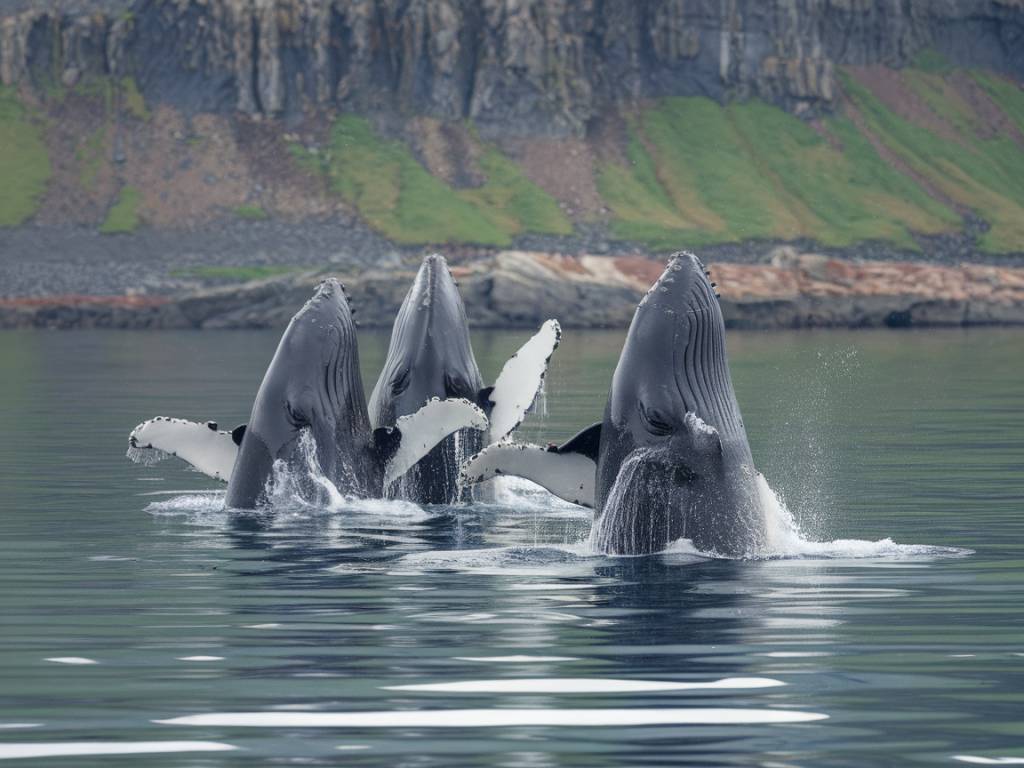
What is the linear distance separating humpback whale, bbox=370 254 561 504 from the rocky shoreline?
347ft

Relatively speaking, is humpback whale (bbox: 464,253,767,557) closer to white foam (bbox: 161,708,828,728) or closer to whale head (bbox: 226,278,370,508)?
whale head (bbox: 226,278,370,508)

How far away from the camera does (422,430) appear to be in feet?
72.4

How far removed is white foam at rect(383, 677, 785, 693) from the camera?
1247cm

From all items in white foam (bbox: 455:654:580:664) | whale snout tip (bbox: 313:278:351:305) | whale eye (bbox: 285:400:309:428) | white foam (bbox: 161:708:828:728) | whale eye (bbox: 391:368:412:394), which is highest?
whale snout tip (bbox: 313:278:351:305)

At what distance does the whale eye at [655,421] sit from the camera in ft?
53.8

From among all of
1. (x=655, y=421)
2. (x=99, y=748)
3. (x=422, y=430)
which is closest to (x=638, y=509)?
(x=655, y=421)

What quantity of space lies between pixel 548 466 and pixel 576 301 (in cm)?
11684

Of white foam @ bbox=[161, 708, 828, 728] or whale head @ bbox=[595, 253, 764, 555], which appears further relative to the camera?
whale head @ bbox=[595, 253, 764, 555]

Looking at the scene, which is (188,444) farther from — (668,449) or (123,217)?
(123,217)

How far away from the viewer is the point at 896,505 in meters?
24.5

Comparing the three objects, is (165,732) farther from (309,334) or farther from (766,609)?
(309,334)

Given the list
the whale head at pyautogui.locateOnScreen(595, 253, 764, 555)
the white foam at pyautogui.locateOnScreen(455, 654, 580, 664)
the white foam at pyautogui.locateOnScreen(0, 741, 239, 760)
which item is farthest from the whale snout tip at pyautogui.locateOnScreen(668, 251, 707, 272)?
the white foam at pyautogui.locateOnScreen(0, 741, 239, 760)

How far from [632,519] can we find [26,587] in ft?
17.2

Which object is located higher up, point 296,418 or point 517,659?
point 296,418
